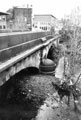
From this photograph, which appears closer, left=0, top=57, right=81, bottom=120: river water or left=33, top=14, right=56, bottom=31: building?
left=0, top=57, right=81, bottom=120: river water

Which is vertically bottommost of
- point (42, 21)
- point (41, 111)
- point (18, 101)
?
point (41, 111)

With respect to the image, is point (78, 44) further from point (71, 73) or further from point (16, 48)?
point (16, 48)

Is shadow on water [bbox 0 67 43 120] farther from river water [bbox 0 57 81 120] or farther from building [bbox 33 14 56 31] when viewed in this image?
building [bbox 33 14 56 31]

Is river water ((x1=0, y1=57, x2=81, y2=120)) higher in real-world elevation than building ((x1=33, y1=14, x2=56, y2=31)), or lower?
lower

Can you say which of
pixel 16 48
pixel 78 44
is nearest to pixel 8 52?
pixel 16 48

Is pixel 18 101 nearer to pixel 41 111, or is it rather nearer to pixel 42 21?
pixel 41 111

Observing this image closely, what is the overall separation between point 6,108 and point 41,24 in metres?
50.4

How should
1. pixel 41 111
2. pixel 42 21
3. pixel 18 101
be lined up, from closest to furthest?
pixel 41 111 < pixel 18 101 < pixel 42 21

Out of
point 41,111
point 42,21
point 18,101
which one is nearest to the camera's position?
point 41,111

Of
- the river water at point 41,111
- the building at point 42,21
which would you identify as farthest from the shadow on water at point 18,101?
the building at point 42,21

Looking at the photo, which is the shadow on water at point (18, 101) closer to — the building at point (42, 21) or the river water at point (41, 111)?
the river water at point (41, 111)

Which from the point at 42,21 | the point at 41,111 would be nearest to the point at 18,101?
the point at 41,111

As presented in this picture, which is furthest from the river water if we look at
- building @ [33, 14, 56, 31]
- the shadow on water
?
building @ [33, 14, 56, 31]

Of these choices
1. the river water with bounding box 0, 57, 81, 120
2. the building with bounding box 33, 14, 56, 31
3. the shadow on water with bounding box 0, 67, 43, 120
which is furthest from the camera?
the building with bounding box 33, 14, 56, 31
